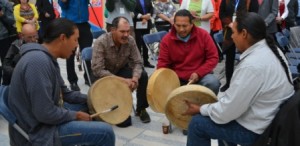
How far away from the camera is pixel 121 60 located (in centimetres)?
356

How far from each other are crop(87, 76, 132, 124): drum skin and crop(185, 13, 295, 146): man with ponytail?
0.79 metres

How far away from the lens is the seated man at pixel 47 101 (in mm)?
1823

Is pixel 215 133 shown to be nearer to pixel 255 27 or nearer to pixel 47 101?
pixel 255 27

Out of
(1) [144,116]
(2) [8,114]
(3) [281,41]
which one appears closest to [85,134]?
(2) [8,114]

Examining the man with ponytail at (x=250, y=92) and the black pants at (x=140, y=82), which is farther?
the black pants at (x=140, y=82)

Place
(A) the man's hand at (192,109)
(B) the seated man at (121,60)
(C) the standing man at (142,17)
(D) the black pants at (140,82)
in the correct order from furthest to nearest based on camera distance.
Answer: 1. (C) the standing man at (142,17)
2. (D) the black pants at (140,82)
3. (B) the seated man at (121,60)
4. (A) the man's hand at (192,109)

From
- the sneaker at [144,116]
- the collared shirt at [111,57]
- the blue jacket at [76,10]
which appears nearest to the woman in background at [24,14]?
the blue jacket at [76,10]

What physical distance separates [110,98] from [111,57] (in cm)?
86

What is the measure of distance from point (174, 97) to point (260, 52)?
0.68 metres

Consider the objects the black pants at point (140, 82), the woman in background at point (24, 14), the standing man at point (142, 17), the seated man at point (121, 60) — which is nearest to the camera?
the seated man at point (121, 60)

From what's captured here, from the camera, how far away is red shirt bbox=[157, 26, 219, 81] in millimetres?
3350

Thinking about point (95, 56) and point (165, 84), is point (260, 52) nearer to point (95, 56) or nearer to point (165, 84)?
point (165, 84)

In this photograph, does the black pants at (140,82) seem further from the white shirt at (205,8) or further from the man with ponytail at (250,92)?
the white shirt at (205,8)

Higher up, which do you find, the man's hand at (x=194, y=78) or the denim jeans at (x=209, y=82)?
the man's hand at (x=194, y=78)
